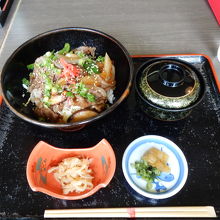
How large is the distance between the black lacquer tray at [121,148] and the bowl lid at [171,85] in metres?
0.22

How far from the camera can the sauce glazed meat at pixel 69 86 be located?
4.14 ft

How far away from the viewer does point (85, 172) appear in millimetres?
1113

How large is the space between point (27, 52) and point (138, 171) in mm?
956

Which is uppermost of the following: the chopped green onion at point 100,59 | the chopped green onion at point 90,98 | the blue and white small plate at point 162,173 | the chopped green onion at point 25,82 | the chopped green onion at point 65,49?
the chopped green onion at point 65,49

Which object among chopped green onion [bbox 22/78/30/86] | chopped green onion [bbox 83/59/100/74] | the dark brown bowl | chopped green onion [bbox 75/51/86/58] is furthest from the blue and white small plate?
chopped green onion [bbox 22/78/30/86]

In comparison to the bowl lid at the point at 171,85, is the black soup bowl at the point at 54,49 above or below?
above

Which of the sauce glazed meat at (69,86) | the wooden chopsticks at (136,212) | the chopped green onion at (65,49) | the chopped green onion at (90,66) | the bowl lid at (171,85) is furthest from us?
the chopped green onion at (65,49)

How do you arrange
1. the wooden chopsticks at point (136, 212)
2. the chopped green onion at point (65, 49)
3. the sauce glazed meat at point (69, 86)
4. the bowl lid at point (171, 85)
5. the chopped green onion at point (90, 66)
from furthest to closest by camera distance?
the chopped green onion at point (65, 49), the chopped green onion at point (90, 66), the sauce glazed meat at point (69, 86), the bowl lid at point (171, 85), the wooden chopsticks at point (136, 212)

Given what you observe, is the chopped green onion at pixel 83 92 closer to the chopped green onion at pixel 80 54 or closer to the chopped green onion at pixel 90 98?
the chopped green onion at pixel 90 98

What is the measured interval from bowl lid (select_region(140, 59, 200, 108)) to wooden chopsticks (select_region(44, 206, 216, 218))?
475mm

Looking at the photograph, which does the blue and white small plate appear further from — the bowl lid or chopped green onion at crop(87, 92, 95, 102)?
chopped green onion at crop(87, 92, 95, 102)

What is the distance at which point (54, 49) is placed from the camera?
1515 mm

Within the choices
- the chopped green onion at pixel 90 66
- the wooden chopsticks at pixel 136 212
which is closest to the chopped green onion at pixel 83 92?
the chopped green onion at pixel 90 66

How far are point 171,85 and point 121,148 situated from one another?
0.42 m
